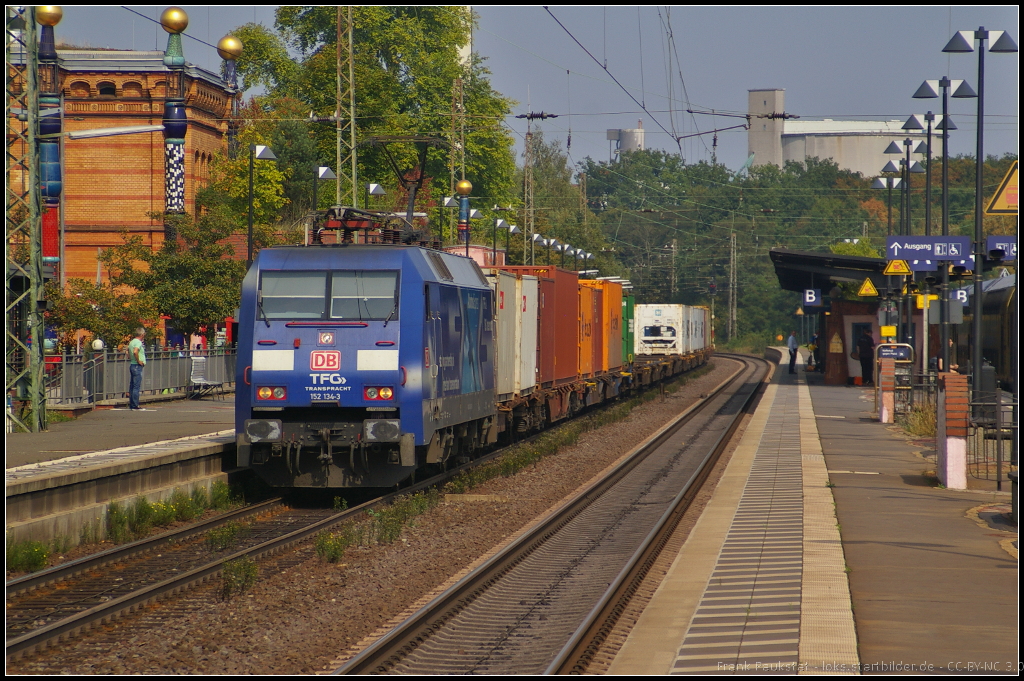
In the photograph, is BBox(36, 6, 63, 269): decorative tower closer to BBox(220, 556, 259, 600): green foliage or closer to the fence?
the fence

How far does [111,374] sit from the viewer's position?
82.9 feet

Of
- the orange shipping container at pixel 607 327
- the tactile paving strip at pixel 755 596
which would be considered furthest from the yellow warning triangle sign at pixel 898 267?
the tactile paving strip at pixel 755 596

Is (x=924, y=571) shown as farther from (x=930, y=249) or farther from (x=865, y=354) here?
(x=865, y=354)

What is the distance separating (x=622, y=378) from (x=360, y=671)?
2746cm

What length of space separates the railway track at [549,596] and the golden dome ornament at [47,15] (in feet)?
36.3

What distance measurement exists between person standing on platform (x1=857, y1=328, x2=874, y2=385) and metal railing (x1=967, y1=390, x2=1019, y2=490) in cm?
1817

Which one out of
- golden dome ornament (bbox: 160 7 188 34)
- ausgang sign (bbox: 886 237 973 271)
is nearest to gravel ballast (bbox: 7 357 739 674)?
golden dome ornament (bbox: 160 7 188 34)

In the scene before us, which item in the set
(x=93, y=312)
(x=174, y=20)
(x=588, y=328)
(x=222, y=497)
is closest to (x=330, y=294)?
(x=222, y=497)

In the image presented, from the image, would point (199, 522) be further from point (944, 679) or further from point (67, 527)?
point (944, 679)

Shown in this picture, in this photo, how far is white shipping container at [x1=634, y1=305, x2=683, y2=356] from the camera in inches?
1747

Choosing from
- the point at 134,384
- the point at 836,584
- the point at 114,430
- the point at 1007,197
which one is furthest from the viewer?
the point at 134,384

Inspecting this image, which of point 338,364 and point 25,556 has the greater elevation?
point 338,364

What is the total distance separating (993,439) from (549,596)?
1010cm

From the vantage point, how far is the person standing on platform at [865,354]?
3841cm
